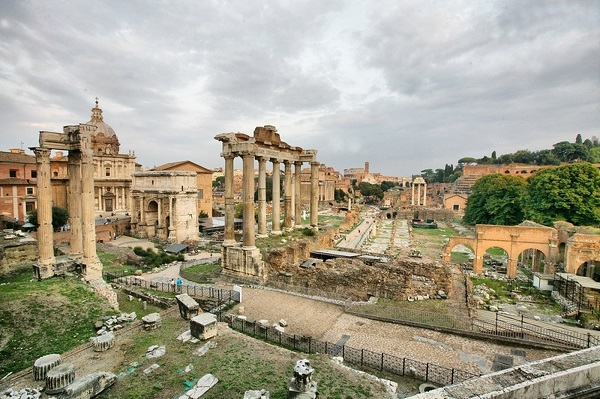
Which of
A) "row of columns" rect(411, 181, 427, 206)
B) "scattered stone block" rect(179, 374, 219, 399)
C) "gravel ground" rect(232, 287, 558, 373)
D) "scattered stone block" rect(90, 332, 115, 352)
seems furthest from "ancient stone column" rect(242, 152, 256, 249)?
"row of columns" rect(411, 181, 427, 206)

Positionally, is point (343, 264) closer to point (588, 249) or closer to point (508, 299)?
point (508, 299)

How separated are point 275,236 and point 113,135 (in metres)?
48.4

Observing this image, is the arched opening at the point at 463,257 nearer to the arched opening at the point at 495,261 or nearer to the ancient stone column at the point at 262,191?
the arched opening at the point at 495,261

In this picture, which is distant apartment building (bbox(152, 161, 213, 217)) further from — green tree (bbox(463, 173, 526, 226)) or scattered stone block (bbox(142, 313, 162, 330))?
scattered stone block (bbox(142, 313, 162, 330))

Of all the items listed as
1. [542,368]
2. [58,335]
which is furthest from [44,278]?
[542,368]

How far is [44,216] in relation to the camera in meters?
15.5

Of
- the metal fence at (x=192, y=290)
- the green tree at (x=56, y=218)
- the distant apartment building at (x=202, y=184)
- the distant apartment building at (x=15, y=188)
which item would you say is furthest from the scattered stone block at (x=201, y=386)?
the distant apartment building at (x=202, y=184)

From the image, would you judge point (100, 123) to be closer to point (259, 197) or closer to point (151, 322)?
point (259, 197)

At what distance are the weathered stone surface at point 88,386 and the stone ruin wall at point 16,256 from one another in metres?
16.4

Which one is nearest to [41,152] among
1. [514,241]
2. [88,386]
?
[88,386]

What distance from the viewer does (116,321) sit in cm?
1159

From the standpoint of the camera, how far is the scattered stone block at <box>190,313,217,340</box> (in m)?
9.47

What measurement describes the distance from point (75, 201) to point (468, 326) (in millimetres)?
18730

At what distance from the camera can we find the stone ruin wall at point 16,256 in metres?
18.7
